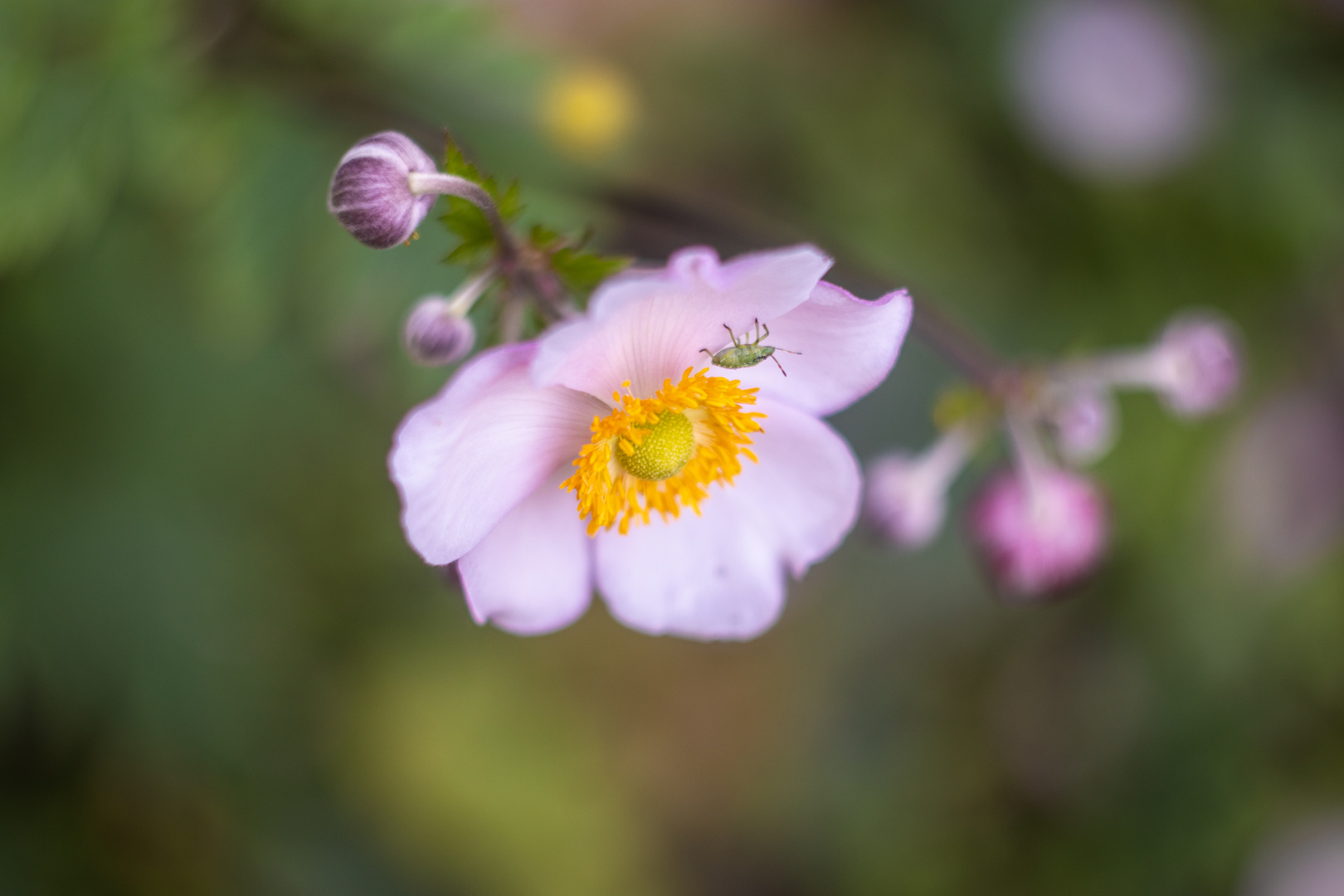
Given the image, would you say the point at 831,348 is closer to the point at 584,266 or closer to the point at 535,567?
the point at 584,266

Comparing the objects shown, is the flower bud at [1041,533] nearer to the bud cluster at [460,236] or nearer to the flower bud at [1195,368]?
the flower bud at [1195,368]

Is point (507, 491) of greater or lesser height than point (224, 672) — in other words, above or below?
above

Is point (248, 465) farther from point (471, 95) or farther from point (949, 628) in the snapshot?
point (949, 628)

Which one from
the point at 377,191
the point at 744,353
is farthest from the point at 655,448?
the point at 377,191

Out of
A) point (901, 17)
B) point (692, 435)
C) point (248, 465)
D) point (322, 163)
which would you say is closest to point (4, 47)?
point (322, 163)

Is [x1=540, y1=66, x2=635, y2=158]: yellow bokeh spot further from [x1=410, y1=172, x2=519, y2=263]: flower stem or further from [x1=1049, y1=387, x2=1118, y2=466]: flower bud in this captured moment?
[x1=1049, y1=387, x2=1118, y2=466]: flower bud
